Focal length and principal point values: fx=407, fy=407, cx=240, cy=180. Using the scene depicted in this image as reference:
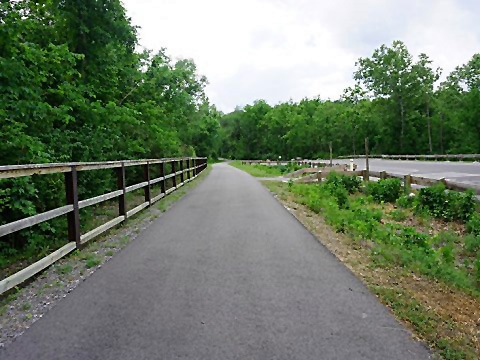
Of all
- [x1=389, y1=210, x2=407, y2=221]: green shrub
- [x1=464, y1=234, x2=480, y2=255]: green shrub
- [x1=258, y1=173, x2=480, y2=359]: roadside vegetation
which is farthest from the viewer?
[x1=389, y1=210, x2=407, y2=221]: green shrub

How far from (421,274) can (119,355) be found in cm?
353

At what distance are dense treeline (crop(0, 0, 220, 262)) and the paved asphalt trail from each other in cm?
197

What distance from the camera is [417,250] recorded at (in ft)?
20.8

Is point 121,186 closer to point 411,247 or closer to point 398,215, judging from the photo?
point 411,247

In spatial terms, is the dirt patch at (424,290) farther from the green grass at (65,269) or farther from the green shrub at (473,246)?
the green grass at (65,269)

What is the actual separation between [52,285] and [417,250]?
5158 mm

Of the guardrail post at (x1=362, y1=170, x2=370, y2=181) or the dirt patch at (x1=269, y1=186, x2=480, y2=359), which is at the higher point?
the guardrail post at (x1=362, y1=170, x2=370, y2=181)

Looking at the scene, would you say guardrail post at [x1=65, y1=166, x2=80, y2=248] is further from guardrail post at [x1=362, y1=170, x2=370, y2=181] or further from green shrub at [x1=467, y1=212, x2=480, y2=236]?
guardrail post at [x1=362, y1=170, x2=370, y2=181]

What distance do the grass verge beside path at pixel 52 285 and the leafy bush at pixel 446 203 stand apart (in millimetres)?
6854

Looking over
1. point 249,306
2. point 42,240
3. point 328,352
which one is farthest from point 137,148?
point 328,352

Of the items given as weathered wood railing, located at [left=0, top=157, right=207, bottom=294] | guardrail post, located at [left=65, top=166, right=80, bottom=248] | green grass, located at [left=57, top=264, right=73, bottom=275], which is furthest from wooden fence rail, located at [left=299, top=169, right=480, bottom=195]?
green grass, located at [left=57, top=264, right=73, bottom=275]

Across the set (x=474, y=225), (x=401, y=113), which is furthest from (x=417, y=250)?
(x=401, y=113)

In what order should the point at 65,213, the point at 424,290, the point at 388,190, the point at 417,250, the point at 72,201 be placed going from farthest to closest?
the point at 388,190
the point at 417,250
the point at 72,201
the point at 65,213
the point at 424,290

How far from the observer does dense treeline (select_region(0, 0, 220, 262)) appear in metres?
5.91
